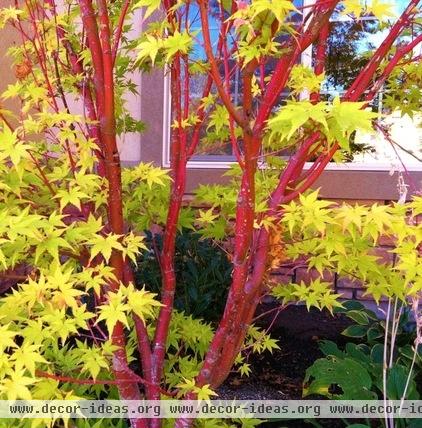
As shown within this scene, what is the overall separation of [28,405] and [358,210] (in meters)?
1.30

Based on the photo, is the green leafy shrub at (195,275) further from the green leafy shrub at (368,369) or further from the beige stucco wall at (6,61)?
Answer: the beige stucco wall at (6,61)

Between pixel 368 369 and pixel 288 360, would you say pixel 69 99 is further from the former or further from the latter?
pixel 368 369

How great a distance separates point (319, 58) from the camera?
7.17 feet

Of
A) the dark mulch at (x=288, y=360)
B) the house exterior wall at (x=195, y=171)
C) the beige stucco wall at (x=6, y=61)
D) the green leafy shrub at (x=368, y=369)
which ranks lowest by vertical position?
the dark mulch at (x=288, y=360)

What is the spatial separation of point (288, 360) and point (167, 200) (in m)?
1.57

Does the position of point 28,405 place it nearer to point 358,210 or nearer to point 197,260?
point 358,210

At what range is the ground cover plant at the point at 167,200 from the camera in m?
1.61

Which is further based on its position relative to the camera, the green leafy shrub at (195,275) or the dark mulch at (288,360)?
the green leafy shrub at (195,275)

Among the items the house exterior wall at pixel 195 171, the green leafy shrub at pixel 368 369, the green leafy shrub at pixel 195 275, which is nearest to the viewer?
the green leafy shrub at pixel 368 369

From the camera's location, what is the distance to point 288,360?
3492 mm

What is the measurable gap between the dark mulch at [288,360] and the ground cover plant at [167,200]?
0.58 m

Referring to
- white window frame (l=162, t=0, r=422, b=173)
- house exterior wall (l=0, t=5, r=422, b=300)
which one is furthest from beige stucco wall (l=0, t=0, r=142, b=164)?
white window frame (l=162, t=0, r=422, b=173)

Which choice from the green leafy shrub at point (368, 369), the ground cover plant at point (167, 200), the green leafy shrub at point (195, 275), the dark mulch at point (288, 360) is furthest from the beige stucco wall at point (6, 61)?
the green leafy shrub at point (368, 369)

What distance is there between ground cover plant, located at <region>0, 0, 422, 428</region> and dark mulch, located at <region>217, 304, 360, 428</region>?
582mm
